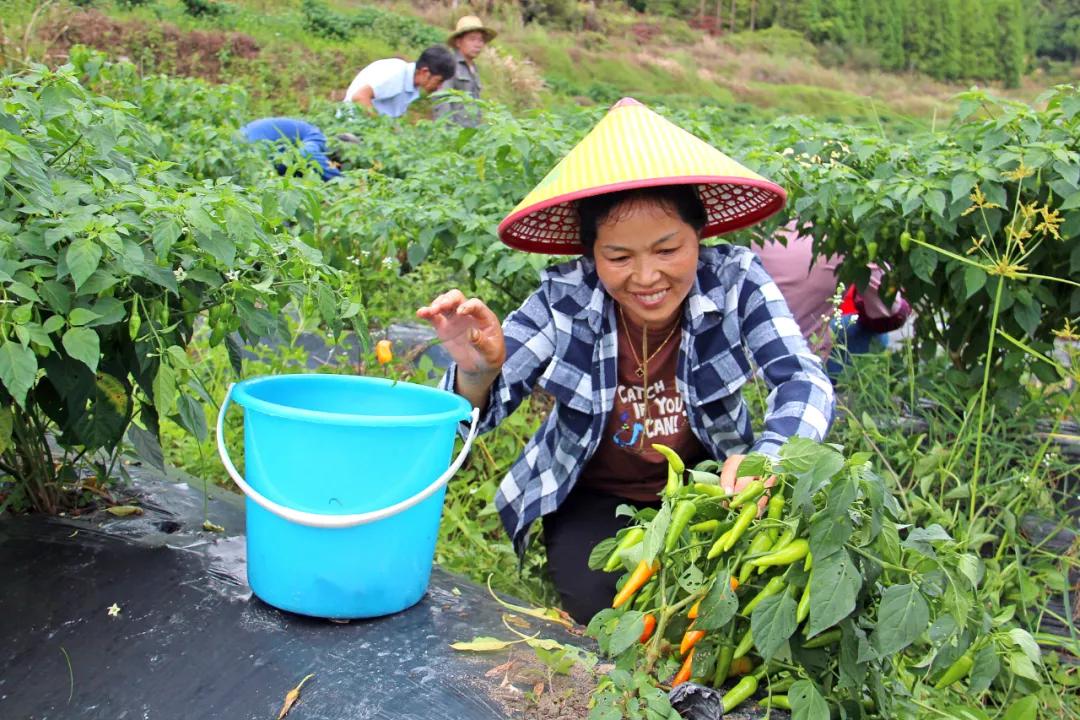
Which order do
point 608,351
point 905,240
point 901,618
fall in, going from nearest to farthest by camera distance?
1. point 901,618
2. point 608,351
3. point 905,240

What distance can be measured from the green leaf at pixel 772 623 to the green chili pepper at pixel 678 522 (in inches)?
6.2

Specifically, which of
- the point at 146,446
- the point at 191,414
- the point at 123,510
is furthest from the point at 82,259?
the point at 123,510

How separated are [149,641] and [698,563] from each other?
92cm

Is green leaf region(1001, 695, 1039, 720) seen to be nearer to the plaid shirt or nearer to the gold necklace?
the plaid shirt

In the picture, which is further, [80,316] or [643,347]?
[643,347]

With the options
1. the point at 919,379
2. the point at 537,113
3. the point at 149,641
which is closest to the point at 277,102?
the point at 537,113

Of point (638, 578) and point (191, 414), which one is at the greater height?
point (191, 414)

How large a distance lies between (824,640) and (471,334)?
90cm

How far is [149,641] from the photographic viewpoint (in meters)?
1.71

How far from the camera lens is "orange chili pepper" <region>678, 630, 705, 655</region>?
152cm

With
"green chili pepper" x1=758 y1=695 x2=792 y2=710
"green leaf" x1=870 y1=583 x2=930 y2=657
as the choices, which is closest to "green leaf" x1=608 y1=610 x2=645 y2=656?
"green chili pepper" x1=758 y1=695 x2=792 y2=710

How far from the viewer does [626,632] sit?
145 cm

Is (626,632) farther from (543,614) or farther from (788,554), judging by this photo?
(543,614)

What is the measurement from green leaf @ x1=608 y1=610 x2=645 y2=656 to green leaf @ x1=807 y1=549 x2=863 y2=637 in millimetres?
246
